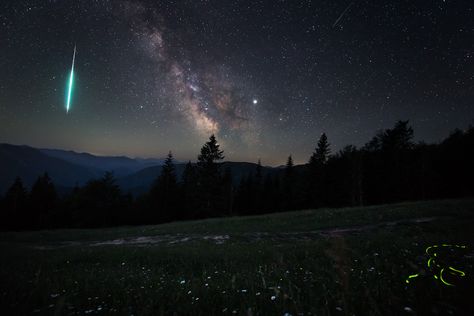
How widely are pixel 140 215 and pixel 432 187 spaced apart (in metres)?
74.7

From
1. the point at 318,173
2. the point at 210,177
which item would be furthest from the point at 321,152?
the point at 210,177

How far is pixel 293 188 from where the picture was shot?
69.1m

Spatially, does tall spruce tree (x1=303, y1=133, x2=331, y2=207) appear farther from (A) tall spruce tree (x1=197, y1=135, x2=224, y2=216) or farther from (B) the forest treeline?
(A) tall spruce tree (x1=197, y1=135, x2=224, y2=216)

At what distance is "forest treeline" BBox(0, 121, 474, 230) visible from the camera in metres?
54.2

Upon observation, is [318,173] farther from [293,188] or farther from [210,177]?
[210,177]

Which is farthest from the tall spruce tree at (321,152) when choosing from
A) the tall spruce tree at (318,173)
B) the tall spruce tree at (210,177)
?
the tall spruce tree at (210,177)

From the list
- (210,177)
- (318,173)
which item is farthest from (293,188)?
(210,177)

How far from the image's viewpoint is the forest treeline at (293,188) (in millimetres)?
54188

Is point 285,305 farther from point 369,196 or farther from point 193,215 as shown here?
point 369,196

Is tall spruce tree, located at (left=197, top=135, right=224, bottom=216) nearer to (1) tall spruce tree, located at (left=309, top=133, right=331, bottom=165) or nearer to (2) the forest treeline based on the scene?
(2) the forest treeline

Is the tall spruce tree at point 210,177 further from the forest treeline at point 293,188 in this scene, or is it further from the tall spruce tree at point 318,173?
the tall spruce tree at point 318,173

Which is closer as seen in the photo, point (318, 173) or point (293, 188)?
point (318, 173)

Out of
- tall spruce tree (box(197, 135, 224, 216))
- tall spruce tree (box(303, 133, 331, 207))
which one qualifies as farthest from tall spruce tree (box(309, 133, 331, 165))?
tall spruce tree (box(197, 135, 224, 216))

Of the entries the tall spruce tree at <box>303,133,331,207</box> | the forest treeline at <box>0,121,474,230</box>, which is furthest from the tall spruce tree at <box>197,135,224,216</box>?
the tall spruce tree at <box>303,133,331,207</box>
